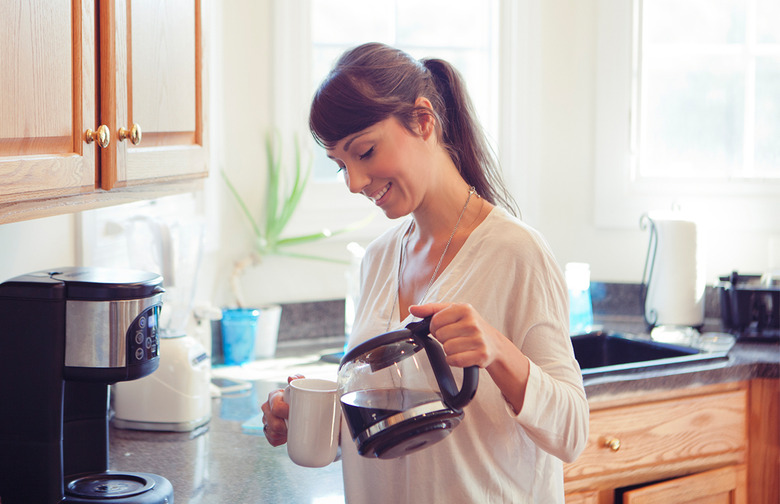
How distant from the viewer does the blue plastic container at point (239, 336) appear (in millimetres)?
2420

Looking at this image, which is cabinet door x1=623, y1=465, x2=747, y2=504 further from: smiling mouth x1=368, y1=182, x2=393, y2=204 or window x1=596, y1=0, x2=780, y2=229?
smiling mouth x1=368, y1=182, x2=393, y2=204

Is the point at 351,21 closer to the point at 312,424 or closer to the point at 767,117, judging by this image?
the point at 767,117

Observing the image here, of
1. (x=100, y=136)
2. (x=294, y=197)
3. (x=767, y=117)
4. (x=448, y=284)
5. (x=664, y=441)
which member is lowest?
(x=664, y=441)

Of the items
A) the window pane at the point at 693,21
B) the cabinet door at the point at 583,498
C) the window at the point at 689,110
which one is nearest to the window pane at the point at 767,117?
the window at the point at 689,110

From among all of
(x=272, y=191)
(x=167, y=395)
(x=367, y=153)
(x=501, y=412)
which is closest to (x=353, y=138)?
(x=367, y=153)

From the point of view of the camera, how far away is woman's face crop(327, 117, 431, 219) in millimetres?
1345

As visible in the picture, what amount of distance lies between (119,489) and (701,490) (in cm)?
142

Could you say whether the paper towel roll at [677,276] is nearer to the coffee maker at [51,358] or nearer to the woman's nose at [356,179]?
the woman's nose at [356,179]

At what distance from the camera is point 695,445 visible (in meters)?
2.14

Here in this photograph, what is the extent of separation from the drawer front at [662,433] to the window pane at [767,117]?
0.94m

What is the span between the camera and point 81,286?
131 cm

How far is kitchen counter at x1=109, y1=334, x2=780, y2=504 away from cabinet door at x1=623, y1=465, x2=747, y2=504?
23 centimetres

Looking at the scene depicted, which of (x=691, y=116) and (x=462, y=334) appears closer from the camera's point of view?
(x=462, y=334)

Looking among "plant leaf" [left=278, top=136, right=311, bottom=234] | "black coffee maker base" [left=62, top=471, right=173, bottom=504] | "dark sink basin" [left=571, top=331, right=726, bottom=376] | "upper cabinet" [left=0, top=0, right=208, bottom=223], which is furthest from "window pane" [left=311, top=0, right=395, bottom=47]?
"black coffee maker base" [left=62, top=471, right=173, bottom=504]
